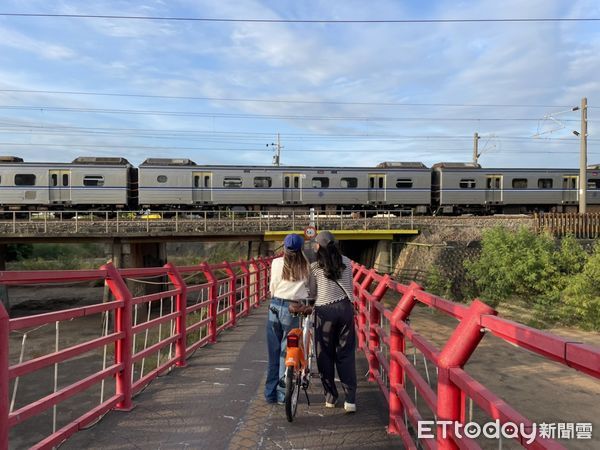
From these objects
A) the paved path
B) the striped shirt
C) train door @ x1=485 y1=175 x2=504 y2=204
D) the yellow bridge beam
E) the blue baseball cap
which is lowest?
the paved path

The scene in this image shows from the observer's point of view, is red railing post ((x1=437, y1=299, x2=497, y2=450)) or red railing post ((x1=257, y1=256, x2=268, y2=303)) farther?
red railing post ((x1=257, y1=256, x2=268, y2=303))

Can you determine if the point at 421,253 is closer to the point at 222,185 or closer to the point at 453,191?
the point at 453,191

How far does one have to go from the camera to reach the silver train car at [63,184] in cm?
2591

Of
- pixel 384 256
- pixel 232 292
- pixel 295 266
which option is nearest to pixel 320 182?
pixel 384 256

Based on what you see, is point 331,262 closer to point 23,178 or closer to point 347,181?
point 347,181

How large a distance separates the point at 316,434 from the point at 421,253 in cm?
2065

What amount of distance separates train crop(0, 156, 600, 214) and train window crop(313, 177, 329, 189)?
0.06 m

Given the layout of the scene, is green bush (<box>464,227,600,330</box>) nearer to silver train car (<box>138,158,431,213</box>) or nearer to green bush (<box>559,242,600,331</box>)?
green bush (<box>559,242,600,331</box>)

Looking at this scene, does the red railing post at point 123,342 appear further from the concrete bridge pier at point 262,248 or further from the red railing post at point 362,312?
the concrete bridge pier at point 262,248

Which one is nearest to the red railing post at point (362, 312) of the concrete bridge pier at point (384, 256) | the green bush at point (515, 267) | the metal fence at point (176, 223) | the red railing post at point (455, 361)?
the red railing post at point (455, 361)

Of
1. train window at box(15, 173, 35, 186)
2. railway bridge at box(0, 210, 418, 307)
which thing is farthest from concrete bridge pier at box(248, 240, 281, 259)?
train window at box(15, 173, 35, 186)

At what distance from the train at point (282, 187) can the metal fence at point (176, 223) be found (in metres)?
0.83

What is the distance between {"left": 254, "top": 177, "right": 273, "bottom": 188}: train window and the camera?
1090 inches

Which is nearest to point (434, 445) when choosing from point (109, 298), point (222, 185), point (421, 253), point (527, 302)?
point (527, 302)
